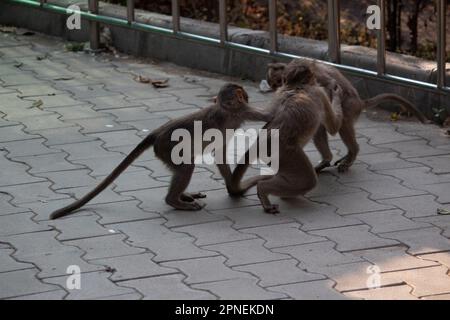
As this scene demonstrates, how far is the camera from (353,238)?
6.34 m

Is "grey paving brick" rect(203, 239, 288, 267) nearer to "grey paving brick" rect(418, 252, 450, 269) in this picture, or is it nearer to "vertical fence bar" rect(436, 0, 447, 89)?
"grey paving brick" rect(418, 252, 450, 269)

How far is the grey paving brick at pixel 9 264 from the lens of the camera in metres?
5.98

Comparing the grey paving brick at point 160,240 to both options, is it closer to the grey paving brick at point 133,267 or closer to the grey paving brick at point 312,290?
the grey paving brick at point 133,267

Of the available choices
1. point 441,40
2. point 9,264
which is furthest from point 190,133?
point 441,40

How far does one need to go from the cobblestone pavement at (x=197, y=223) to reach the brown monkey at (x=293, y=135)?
15cm

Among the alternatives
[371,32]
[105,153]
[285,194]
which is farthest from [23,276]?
[371,32]

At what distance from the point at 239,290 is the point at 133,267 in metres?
0.68

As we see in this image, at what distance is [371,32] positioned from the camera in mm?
11078

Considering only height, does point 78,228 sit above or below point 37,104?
below

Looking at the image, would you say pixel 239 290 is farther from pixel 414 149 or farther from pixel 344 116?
pixel 414 149

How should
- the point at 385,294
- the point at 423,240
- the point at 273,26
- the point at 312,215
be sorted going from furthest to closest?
the point at 273,26 < the point at 312,215 < the point at 423,240 < the point at 385,294

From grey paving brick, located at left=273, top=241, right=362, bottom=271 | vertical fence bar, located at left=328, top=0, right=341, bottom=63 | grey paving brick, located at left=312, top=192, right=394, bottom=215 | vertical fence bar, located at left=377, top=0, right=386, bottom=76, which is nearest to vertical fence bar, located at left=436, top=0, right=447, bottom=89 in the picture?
vertical fence bar, located at left=377, top=0, right=386, bottom=76

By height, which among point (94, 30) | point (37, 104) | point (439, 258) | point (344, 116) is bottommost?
point (439, 258)
